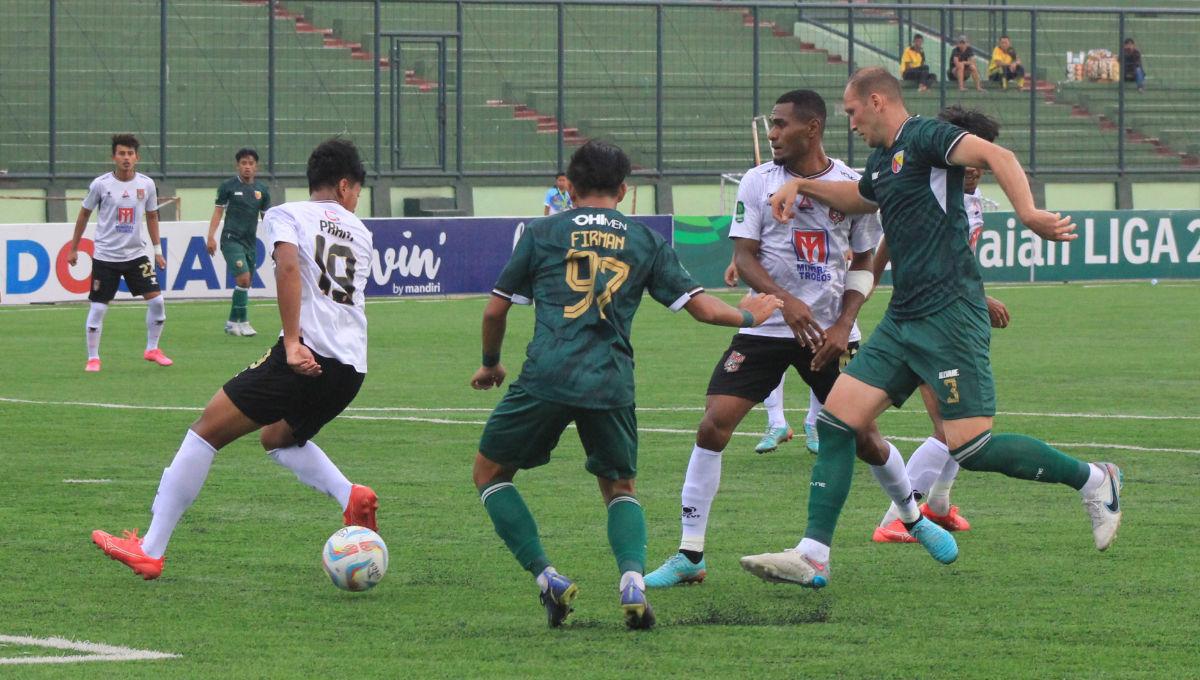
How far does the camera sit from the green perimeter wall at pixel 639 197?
30.4 metres

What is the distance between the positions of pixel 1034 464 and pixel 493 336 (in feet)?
7.38

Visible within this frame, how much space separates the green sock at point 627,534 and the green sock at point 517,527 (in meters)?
0.27

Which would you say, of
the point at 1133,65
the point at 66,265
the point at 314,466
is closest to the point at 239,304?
the point at 66,265

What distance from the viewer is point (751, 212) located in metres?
8.36

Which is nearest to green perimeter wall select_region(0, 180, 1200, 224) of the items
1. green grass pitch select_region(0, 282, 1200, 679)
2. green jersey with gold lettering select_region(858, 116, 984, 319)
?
green grass pitch select_region(0, 282, 1200, 679)

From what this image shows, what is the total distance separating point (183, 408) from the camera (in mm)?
14430

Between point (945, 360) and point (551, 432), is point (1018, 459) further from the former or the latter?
point (551, 432)

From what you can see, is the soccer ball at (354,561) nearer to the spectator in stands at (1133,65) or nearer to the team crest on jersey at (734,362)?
the team crest on jersey at (734,362)

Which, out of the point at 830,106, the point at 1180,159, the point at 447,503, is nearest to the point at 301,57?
the point at 830,106

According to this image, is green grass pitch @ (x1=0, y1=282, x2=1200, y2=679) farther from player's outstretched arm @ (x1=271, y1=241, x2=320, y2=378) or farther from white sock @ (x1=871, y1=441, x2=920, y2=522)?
player's outstretched arm @ (x1=271, y1=241, x2=320, y2=378)

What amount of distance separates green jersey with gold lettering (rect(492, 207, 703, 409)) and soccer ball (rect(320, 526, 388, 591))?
1.14m

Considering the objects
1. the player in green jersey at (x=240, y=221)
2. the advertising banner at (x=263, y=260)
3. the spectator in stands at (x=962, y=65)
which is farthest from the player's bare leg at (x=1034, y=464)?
the spectator in stands at (x=962, y=65)

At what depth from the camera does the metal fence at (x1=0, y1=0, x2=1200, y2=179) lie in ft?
104

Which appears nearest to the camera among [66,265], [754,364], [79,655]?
[79,655]
